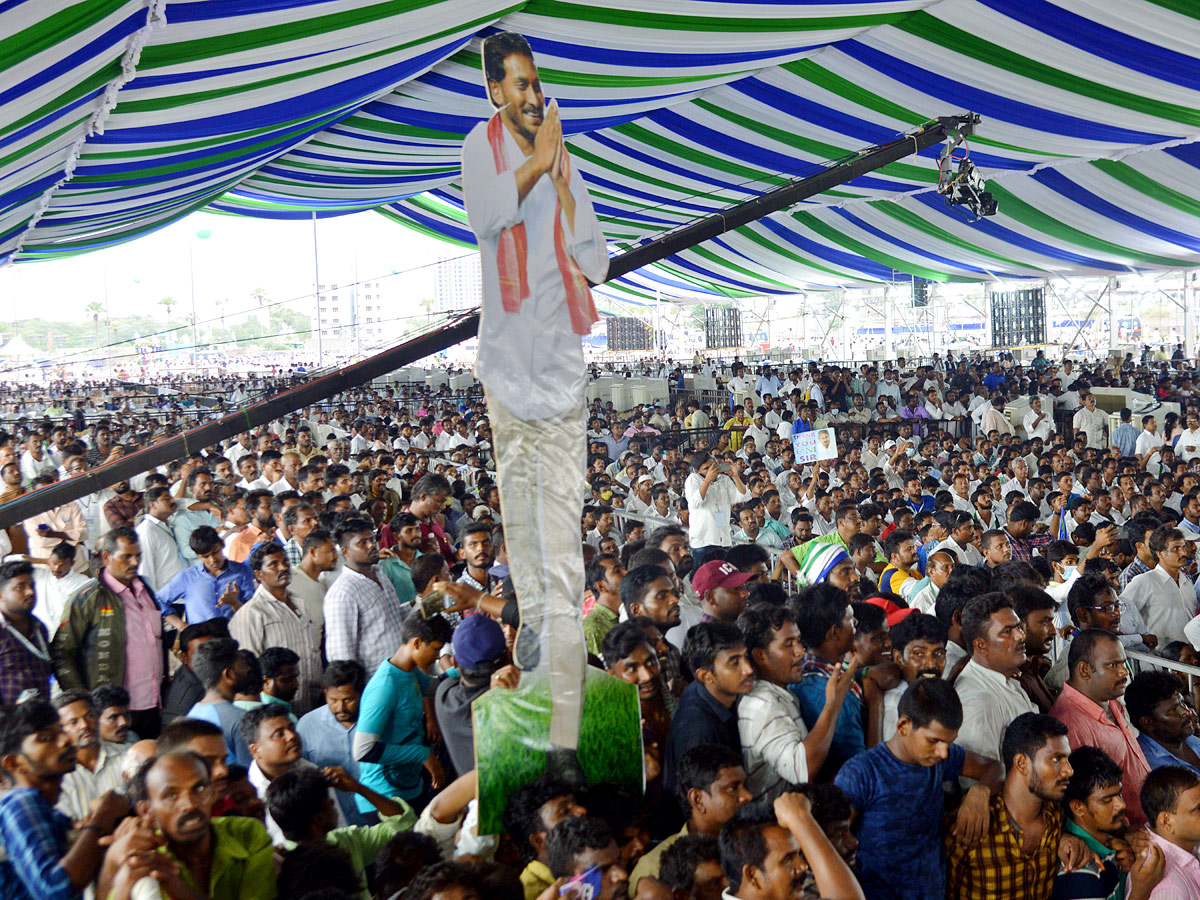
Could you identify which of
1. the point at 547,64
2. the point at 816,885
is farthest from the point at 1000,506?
the point at 816,885

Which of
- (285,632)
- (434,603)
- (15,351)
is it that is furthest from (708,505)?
(15,351)

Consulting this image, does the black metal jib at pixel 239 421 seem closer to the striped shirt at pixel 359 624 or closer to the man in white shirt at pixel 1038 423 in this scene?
the striped shirt at pixel 359 624

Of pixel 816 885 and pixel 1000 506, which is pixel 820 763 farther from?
pixel 1000 506

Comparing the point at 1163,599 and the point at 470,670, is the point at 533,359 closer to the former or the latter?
the point at 470,670

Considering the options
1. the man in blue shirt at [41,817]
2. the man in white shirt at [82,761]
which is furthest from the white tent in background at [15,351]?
the man in blue shirt at [41,817]

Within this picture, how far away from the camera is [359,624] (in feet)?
13.1

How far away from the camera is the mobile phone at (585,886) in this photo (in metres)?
2.26

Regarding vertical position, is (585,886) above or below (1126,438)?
below

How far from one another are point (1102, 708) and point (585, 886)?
1.85 metres

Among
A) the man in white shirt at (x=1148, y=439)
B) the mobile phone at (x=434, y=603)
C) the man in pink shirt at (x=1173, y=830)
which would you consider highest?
the man in white shirt at (x=1148, y=439)

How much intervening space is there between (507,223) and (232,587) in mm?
2407

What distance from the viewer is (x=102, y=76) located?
3.87m

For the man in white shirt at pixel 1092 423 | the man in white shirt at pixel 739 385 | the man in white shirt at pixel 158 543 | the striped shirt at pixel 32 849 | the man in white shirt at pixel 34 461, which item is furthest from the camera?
the man in white shirt at pixel 739 385

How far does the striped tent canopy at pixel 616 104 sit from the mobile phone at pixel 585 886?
96.5 inches
